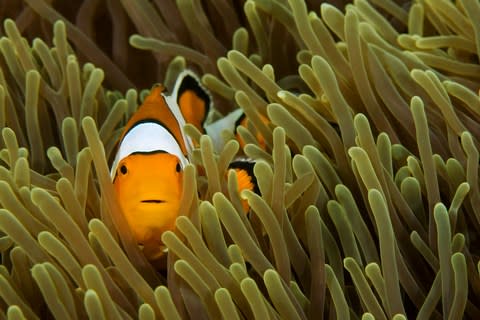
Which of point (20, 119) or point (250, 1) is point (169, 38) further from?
point (20, 119)

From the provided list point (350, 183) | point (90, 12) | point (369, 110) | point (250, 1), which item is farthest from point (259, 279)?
point (90, 12)

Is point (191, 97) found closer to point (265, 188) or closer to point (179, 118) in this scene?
point (179, 118)

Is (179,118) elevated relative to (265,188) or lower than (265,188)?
elevated

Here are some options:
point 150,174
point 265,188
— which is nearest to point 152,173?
point 150,174

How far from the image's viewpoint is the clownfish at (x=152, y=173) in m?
0.96

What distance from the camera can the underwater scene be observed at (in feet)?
2.91

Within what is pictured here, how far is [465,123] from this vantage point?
1.10m

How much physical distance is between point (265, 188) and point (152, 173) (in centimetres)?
16

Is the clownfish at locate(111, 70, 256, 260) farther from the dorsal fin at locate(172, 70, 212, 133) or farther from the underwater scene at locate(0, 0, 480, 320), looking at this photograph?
the dorsal fin at locate(172, 70, 212, 133)

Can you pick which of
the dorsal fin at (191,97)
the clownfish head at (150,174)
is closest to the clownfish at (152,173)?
the clownfish head at (150,174)

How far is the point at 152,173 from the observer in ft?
3.17

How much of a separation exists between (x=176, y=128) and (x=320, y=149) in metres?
0.24

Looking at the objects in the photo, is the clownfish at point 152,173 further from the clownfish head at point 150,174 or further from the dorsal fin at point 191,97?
the dorsal fin at point 191,97

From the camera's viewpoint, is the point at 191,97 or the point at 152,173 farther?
the point at 191,97
